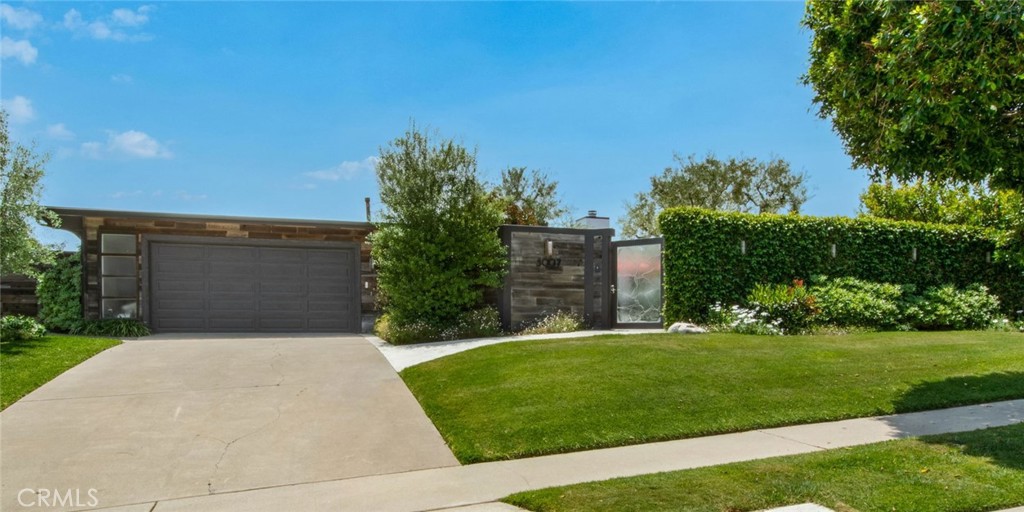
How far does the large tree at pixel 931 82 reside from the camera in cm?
545

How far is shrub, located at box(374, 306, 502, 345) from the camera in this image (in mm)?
12414

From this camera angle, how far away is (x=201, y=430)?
6059mm

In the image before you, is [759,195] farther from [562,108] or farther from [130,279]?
[130,279]

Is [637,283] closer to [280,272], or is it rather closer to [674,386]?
[674,386]

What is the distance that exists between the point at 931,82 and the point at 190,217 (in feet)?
50.5

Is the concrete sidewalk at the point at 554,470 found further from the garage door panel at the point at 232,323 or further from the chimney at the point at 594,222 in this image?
the garage door panel at the point at 232,323

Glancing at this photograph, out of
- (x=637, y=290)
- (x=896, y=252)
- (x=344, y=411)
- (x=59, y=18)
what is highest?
(x=59, y=18)

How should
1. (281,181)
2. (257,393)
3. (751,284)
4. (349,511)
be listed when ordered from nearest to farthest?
(349,511) → (257,393) → (751,284) → (281,181)

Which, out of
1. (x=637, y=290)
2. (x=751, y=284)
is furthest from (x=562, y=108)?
(x=751, y=284)

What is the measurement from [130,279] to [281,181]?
15.3 ft

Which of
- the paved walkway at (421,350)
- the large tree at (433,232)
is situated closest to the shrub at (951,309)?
the paved walkway at (421,350)

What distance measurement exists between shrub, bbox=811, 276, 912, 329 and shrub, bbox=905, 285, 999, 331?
0.40 meters

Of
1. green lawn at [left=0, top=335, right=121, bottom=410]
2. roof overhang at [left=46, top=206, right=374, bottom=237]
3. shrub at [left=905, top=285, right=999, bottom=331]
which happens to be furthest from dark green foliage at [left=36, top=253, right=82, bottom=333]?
shrub at [left=905, top=285, right=999, bottom=331]

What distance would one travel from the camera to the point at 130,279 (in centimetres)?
1427
